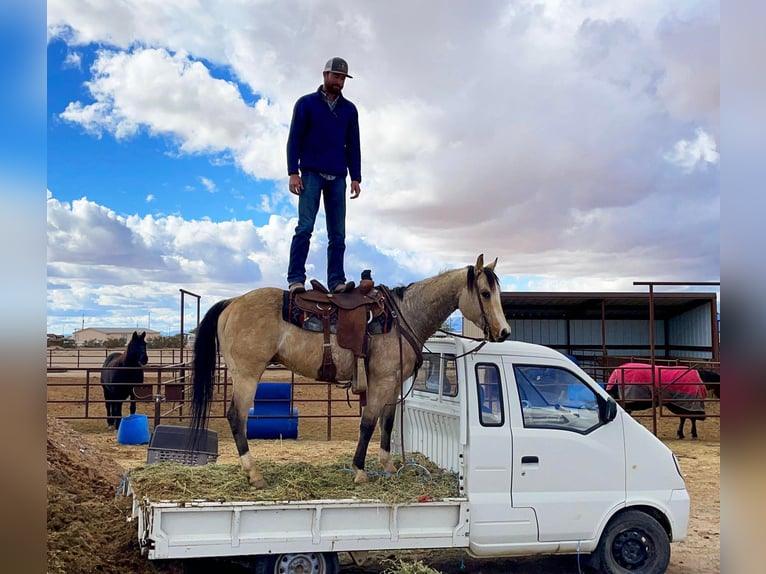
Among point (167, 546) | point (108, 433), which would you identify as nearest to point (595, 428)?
point (167, 546)

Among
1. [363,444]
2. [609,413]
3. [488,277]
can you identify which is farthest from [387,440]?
[609,413]

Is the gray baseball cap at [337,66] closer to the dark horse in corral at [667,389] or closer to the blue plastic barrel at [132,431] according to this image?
the blue plastic barrel at [132,431]

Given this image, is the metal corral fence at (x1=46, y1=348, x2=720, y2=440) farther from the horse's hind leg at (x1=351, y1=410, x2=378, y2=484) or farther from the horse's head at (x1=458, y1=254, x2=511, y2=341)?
the horse's head at (x1=458, y1=254, x2=511, y2=341)

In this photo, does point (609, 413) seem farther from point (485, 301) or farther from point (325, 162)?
point (325, 162)

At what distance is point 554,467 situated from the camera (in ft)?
14.6

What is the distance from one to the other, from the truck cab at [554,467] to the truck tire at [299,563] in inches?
41.2

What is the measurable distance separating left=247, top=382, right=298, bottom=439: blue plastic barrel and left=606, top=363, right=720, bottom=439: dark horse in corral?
6.77 m

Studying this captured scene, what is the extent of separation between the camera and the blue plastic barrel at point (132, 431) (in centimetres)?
1117

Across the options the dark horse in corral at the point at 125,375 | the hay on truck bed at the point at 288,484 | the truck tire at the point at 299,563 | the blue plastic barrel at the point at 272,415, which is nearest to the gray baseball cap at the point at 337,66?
the hay on truck bed at the point at 288,484

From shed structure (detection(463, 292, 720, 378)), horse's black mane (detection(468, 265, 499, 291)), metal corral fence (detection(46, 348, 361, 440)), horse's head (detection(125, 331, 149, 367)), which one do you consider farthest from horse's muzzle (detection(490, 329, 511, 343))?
shed structure (detection(463, 292, 720, 378))

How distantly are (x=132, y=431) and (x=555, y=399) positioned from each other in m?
9.06

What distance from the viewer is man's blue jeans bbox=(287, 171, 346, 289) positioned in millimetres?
5156

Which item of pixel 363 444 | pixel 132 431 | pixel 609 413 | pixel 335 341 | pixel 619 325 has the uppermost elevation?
pixel 619 325
